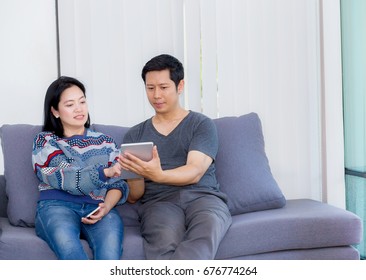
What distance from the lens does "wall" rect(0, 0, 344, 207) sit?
3.27m

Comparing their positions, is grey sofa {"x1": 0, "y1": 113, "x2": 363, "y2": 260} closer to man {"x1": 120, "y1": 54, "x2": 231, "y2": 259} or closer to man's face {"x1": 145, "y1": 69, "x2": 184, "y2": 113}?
man {"x1": 120, "y1": 54, "x2": 231, "y2": 259}

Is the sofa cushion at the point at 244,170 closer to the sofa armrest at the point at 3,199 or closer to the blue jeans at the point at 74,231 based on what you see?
the blue jeans at the point at 74,231

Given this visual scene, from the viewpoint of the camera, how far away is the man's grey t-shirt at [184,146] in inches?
96.5

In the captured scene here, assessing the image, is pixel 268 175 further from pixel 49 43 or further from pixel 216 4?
pixel 49 43

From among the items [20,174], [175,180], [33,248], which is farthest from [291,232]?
[20,174]

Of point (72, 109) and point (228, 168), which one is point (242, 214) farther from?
point (72, 109)

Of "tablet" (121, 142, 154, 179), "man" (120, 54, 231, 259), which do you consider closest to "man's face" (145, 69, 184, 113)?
"man" (120, 54, 231, 259)

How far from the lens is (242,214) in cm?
265

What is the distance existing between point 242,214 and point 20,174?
105 cm

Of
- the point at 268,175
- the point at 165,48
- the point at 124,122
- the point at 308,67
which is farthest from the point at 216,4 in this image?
the point at 268,175

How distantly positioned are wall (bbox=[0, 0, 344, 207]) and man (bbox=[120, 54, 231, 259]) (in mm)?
759

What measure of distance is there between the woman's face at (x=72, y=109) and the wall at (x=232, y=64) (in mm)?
815
